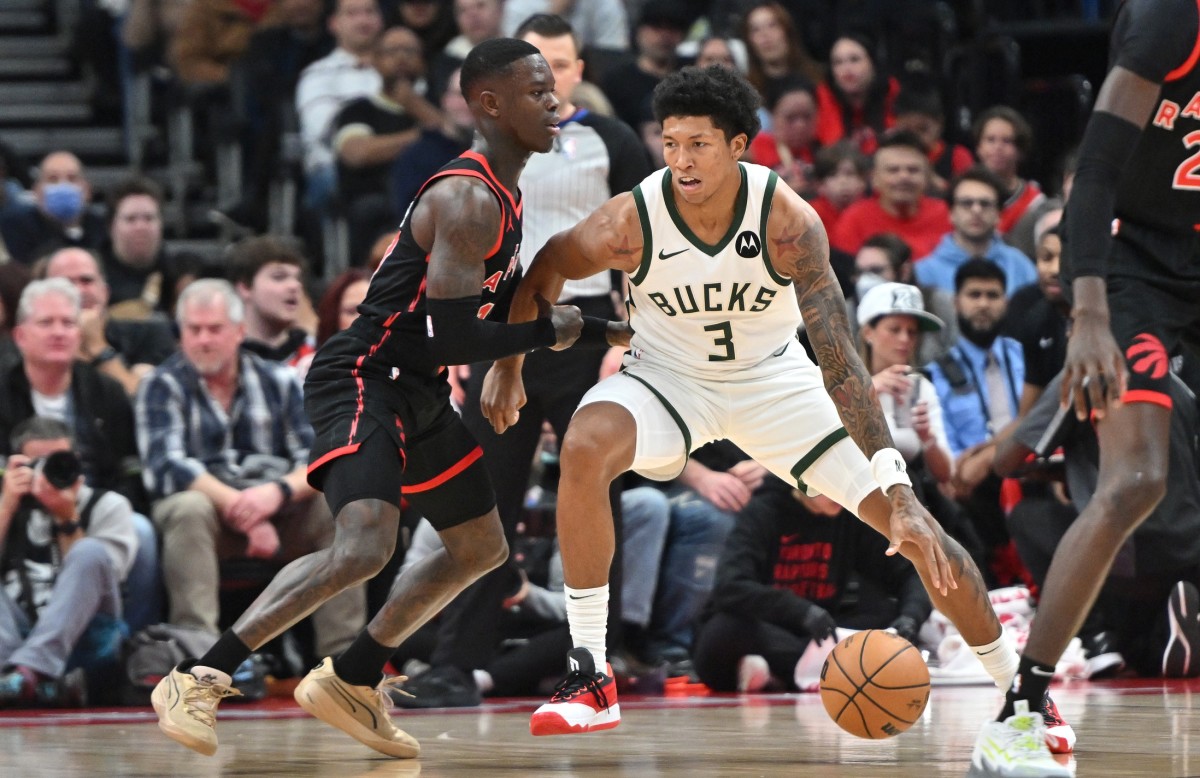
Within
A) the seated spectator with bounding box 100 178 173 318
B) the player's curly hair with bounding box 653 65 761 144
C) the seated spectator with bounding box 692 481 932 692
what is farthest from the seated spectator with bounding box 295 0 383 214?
the player's curly hair with bounding box 653 65 761 144

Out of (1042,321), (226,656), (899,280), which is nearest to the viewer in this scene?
(226,656)

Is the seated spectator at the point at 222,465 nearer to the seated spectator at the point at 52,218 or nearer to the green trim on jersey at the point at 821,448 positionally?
the seated spectator at the point at 52,218

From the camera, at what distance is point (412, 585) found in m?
5.46

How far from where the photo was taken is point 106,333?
30.2 ft

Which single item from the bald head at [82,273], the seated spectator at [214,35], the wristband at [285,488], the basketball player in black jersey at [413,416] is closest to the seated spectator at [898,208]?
the wristband at [285,488]

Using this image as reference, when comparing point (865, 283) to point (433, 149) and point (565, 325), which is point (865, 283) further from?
point (565, 325)

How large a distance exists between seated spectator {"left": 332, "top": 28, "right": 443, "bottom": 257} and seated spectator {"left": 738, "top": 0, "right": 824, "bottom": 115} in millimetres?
2140

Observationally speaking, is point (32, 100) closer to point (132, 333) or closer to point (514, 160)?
point (132, 333)

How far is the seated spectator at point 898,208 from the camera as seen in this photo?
33.7ft

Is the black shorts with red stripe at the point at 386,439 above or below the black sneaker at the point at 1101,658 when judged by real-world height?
above

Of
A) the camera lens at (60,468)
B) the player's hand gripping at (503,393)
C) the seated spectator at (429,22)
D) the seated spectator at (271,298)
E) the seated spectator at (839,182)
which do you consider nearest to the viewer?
the player's hand gripping at (503,393)

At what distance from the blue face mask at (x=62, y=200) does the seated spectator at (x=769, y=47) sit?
14.2 feet

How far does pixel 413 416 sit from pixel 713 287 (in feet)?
3.28

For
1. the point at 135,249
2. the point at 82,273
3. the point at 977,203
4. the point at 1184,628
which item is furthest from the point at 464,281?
the point at 977,203
